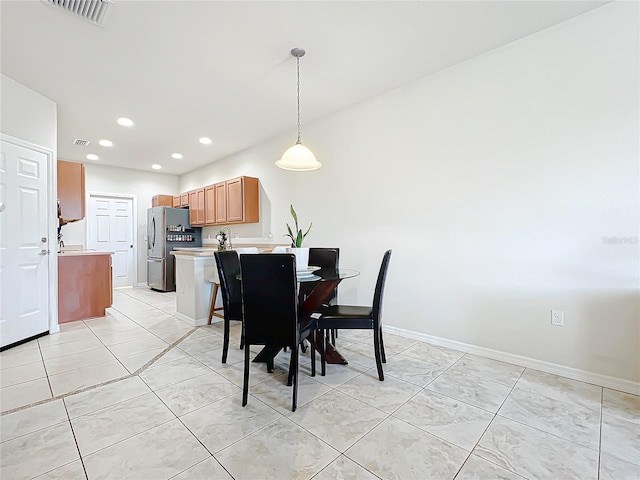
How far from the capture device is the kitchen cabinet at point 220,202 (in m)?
5.43

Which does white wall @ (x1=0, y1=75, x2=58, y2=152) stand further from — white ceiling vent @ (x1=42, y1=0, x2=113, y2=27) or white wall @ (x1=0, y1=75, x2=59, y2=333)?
white ceiling vent @ (x1=42, y1=0, x2=113, y2=27)

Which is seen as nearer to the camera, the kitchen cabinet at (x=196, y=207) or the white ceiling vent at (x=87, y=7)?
the white ceiling vent at (x=87, y=7)

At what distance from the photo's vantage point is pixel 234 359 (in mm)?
2623

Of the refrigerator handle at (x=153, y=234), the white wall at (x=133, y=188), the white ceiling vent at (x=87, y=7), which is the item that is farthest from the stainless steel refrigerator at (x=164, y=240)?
the white ceiling vent at (x=87, y=7)

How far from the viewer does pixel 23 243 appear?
10.1 feet

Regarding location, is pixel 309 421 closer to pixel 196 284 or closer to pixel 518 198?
pixel 518 198

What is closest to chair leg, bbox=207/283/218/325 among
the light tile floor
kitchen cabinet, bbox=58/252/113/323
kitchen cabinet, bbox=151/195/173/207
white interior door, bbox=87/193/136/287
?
the light tile floor

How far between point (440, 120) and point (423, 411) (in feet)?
8.24

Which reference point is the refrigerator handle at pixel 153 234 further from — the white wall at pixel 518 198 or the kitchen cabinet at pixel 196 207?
the white wall at pixel 518 198

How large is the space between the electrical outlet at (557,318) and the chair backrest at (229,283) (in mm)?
2458

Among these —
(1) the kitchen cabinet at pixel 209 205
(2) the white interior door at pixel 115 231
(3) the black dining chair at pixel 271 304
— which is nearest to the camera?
(3) the black dining chair at pixel 271 304

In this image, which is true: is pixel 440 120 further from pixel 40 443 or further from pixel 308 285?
pixel 40 443

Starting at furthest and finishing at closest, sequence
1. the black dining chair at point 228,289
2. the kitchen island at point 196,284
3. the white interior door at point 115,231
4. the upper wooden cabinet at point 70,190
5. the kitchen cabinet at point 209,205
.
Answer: the white interior door at point 115,231 < the kitchen cabinet at point 209,205 < the upper wooden cabinet at point 70,190 < the kitchen island at point 196,284 < the black dining chair at point 228,289

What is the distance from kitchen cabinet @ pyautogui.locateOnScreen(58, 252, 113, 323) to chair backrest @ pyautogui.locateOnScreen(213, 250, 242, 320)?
250 cm
